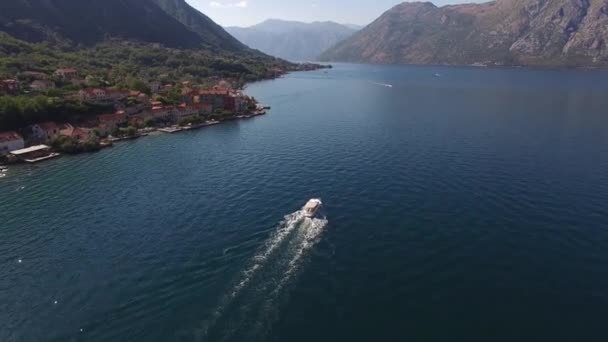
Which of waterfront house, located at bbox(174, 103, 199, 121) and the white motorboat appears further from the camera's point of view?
waterfront house, located at bbox(174, 103, 199, 121)

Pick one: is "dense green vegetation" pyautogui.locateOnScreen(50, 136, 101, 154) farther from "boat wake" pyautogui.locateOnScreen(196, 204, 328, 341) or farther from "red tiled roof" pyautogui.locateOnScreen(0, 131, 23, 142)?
"boat wake" pyautogui.locateOnScreen(196, 204, 328, 341)

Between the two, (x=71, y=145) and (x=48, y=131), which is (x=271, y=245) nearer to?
(x=71, y=145)

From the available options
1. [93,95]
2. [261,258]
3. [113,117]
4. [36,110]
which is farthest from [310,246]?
[93,95]

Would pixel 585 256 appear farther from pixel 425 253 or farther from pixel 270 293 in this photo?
pixel 270 293

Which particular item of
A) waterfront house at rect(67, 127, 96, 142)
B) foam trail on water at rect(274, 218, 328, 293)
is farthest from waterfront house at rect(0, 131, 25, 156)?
foam trail on water at rect(274, 218, 328, 293)

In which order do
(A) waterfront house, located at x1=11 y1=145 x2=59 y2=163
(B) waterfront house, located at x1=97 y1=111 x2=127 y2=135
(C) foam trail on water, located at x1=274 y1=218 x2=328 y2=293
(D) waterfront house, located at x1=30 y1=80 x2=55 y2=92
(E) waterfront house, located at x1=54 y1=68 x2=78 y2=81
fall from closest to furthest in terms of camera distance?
(C) foam trail on water, located at x1=274 y1=218 x2=328 y2=293 < (A) waterfront house, located at x1=11 y1=145 x2=59 y2=163 < (B) waterfront house, located at x1=97 y1=111 x2=127 y2=135 < (D) waterfront house, located at x1=30 y1=80 x2=55 y2=92 < (E) waterfront house, located at x1=54 y1=68 x2=78 y2=81

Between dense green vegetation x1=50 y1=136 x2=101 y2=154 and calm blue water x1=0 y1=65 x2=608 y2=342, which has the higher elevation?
dense green vegetation x1=50 y1=136 x2=101 y2=154

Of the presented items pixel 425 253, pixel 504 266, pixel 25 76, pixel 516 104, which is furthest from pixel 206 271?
pixel 516 104
